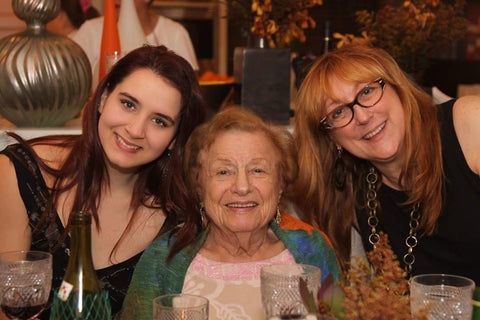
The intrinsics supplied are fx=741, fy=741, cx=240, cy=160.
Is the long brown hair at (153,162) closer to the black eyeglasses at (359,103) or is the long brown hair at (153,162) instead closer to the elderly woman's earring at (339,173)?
the black eyeglasses at (359,103)

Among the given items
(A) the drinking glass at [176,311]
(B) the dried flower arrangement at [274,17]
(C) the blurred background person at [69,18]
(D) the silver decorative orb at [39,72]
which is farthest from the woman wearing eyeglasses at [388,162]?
(C) the blurred background person at [69,18]

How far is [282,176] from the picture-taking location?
2.03 meters

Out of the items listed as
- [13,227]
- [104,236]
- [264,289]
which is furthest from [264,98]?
[264,289]

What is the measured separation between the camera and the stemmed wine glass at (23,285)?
1.39 m

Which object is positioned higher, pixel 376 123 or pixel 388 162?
pixel 376 123

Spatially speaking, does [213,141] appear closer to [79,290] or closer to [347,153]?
[347,153]

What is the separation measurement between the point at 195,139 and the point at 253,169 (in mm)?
217

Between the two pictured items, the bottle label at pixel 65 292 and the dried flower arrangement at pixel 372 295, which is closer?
the dried flower arrangement at pixel 372 295

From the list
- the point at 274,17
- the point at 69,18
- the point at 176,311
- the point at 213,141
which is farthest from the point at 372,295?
the point at 69,18

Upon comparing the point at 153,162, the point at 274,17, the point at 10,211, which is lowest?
the point at 10,211

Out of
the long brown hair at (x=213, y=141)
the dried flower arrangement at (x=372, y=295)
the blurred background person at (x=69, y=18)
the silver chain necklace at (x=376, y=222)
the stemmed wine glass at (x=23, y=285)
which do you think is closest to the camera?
the dried flower arrangement at (x=372, y=295)

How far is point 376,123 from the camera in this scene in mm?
2059

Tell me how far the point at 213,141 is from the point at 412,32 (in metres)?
1.12

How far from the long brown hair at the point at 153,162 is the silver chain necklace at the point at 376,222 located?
601 millimetres
